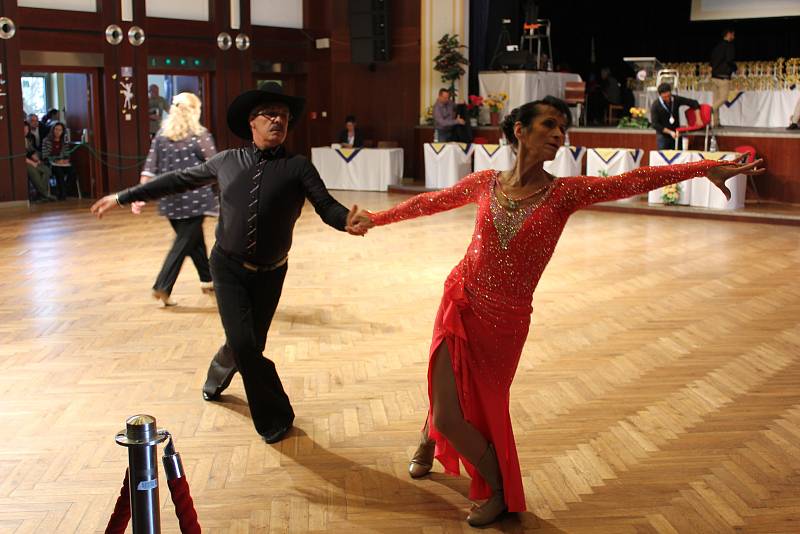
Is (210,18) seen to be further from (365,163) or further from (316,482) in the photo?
(316,482)

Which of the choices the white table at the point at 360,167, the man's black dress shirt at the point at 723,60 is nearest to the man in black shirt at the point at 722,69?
the man's black dress shirt at the point at 723,60

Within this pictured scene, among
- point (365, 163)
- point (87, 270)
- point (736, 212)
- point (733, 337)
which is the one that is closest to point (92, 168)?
point (365, 163)

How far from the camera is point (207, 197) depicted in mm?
6430

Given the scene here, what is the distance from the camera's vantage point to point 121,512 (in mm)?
2277

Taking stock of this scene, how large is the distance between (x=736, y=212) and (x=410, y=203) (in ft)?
27.9

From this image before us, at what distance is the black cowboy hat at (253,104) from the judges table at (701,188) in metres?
8.07

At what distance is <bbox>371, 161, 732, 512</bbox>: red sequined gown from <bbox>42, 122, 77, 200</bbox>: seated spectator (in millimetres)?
10906

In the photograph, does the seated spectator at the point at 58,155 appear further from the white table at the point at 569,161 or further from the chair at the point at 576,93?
the chair at the point at 576,93

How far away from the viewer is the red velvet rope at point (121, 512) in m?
2.25

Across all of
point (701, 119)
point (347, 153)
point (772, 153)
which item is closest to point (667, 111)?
point (701, 119)

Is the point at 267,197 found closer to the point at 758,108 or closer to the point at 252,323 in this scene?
the point at 252,323

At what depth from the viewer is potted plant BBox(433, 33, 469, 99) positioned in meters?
15.1

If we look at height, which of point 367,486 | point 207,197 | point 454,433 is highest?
point 207,197

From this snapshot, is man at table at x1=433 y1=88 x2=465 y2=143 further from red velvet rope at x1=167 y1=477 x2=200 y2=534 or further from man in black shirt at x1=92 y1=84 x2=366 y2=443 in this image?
red velvet rope at x1=167 y1=477 x2=200 y2=534
